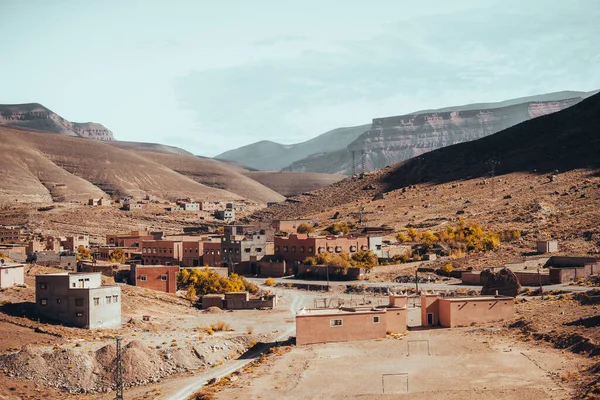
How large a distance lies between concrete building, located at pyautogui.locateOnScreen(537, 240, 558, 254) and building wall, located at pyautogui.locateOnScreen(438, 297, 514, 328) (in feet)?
88.6

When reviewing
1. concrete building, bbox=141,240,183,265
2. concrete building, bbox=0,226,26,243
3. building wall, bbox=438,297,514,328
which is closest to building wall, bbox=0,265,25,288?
building wall, bbox=438,297,514,328

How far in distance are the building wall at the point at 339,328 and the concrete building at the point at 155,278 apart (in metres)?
19.9

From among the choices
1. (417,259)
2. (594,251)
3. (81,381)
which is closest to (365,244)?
(417,259)

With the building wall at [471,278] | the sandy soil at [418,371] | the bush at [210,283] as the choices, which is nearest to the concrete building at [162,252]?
the bush at [210,283]

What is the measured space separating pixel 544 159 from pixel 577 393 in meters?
107

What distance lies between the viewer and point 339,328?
4738cm

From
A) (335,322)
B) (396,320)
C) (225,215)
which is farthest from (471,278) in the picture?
(225,215)

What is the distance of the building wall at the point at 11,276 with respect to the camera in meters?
55.0

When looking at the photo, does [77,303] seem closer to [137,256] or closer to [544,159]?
[137,256]

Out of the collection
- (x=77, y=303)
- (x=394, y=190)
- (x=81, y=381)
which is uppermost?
(x=394, y=190)

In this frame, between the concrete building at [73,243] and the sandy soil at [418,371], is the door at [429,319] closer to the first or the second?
the sandy soil at [418,371]

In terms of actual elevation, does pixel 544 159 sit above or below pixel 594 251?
above

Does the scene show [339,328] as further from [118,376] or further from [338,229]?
[338,229]

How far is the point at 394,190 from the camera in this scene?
483 ft
